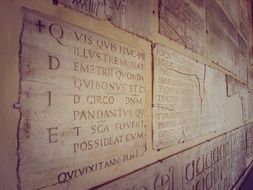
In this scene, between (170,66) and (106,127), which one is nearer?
(106,127)

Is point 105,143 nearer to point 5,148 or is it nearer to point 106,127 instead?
point 106,127

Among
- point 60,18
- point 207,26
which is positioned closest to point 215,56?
point 207,26

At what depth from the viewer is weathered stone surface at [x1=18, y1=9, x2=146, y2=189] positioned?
1.05 meters

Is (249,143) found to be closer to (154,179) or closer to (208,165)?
(208,165)

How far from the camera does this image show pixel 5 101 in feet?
3.15

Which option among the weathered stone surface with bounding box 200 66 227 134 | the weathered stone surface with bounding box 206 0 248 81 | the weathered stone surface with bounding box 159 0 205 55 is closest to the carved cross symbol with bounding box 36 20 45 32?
the weathered stone surface with bounding box 159 0 205 55

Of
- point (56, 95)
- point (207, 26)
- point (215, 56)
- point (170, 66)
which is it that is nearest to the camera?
point (56, 95)

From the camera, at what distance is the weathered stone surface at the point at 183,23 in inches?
78.7

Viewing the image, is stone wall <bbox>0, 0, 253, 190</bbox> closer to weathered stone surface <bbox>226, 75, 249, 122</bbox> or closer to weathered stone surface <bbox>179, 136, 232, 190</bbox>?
weathered stone surface <bbox>179, 136, 232, 190</bbox>

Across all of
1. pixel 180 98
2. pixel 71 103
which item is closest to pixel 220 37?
pixel 180 98

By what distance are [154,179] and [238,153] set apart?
276 centimetres

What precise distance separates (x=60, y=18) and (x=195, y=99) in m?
1.54

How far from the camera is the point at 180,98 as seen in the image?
2172 mm

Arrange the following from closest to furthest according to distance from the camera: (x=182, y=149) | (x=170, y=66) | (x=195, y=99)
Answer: (x=170, y=66) → (x=182, y=149) → (x=195, y=99)
